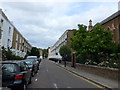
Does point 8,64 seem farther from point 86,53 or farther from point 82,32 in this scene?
point 82,32

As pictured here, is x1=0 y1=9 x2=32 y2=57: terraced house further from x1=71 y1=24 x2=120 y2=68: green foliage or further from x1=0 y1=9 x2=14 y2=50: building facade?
x1=71 y1=24 x2=120 y2=68: green foliage

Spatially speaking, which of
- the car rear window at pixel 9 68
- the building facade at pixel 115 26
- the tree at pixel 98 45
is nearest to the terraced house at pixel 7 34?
the tree at pixel 98 45

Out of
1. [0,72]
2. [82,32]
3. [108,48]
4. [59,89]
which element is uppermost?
[82,32]

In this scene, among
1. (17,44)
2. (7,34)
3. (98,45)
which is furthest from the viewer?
(17,44)

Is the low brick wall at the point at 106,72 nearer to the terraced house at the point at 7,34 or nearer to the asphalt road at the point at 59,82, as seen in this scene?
the asphalt road at the point at 59,82

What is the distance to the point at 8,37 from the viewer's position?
37344mm

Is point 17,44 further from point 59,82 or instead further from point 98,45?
point 59,82

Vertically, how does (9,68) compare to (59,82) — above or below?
above

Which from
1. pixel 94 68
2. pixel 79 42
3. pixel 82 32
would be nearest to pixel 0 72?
pixel 94 68

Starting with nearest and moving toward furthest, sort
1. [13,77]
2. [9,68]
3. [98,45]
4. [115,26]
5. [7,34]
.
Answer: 1. [13,77]
2. [9,68]
3. [98,45]
4. [115,26]
5. [7,34]

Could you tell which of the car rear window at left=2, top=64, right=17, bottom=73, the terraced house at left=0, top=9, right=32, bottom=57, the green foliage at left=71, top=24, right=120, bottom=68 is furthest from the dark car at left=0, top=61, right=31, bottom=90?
the green foliage at left=71, top=24, right=120, bottom=68

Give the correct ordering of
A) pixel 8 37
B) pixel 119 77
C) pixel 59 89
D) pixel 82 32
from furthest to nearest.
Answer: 1. pixel 8 37
2. pixel 82 32
3. pixel 119 77
4. pixel 59 89

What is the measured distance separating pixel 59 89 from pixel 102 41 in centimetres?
1211

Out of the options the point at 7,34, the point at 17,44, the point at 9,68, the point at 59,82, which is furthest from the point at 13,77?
the point at 17,44
